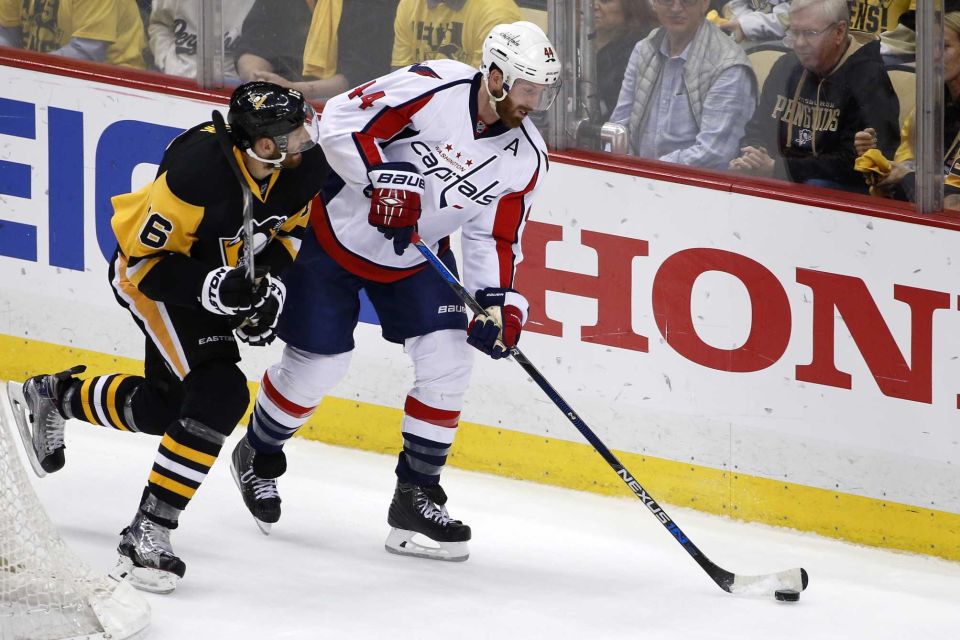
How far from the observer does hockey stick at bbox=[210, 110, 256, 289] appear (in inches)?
139

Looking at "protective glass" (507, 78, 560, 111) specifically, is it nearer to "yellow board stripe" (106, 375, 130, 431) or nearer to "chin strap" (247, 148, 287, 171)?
"chin strap" (247, 148, 287, 171)

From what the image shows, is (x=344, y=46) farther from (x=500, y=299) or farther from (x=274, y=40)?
(x=500, y=299)

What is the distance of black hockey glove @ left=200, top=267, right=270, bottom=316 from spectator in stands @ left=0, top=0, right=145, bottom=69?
1829mm

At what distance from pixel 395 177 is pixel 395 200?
0.06 meters

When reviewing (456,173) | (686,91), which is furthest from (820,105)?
(456,173)

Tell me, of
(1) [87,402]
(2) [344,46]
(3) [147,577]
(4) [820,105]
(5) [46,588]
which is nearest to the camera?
(5) [46,588]

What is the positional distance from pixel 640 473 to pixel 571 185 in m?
0.81

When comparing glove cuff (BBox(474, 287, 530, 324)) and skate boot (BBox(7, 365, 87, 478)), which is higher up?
glove cuff (BBox(474, 287, 530, 324))

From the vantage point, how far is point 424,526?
4.02 m

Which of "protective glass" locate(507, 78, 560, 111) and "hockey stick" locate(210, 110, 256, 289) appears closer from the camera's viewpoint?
"hockey stick" locate(210, 110, 256, 289)

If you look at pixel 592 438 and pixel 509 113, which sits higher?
pixel 509 113

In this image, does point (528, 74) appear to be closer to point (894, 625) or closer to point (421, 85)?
point (421, 85)

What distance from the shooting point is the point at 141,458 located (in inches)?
184

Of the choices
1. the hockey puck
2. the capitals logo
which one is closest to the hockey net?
the capitals logo
